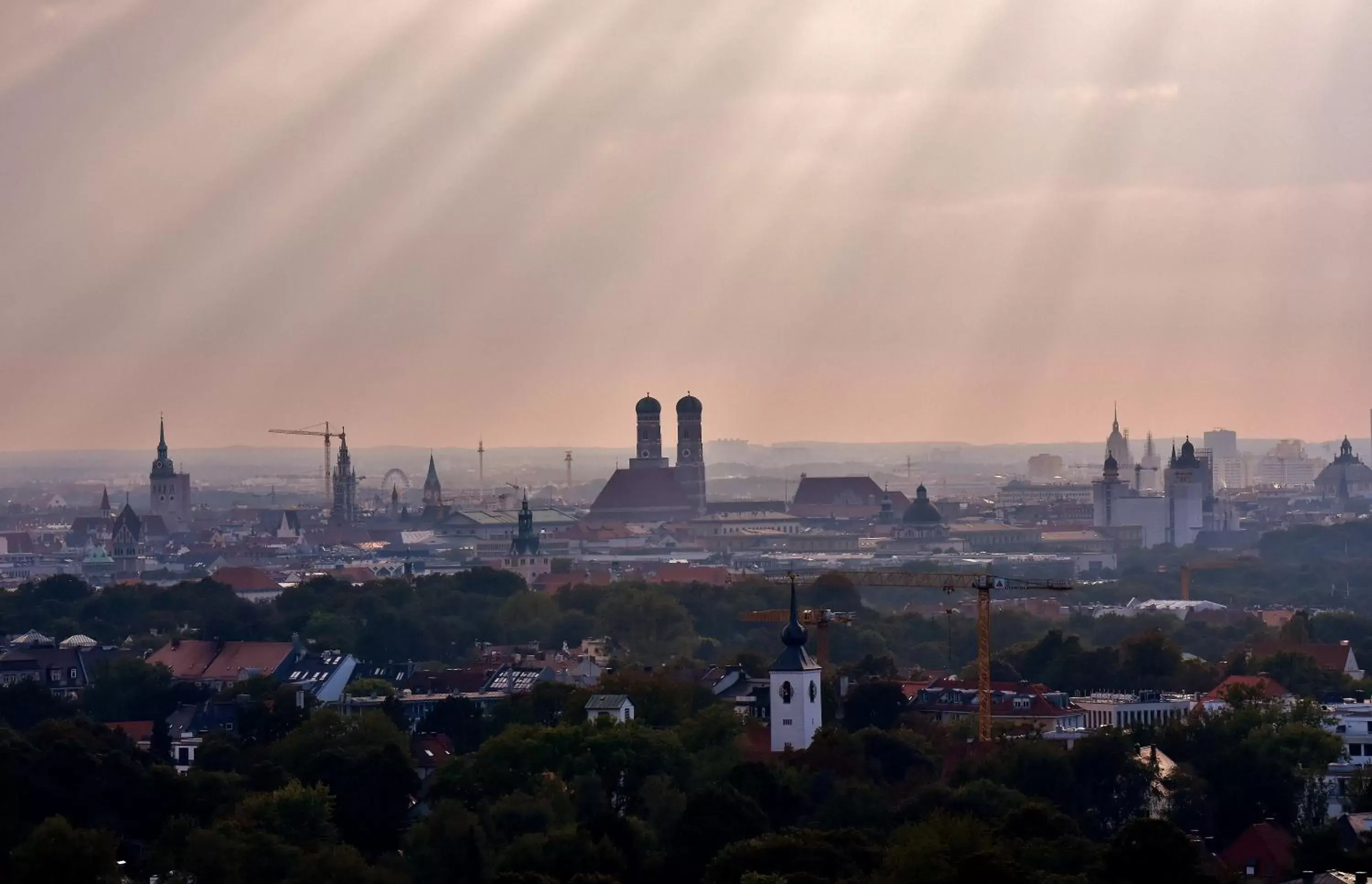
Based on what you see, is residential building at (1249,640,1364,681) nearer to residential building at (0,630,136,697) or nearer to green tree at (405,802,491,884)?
residential building at (0,630,136,697)

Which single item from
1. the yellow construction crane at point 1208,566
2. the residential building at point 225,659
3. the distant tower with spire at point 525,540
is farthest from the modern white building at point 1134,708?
the distant tower with spire at point 525,540

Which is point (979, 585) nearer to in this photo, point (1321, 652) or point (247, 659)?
point (1321, 652)

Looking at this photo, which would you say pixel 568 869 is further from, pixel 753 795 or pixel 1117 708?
pixel 1117 708

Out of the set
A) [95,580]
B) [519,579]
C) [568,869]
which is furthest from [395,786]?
[95,580]

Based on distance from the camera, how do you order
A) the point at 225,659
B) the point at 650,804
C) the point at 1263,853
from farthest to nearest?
the point at 225,659 → the point at 650,804 → the point at 1263,853

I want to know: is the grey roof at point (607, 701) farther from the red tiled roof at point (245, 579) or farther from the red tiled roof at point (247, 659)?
the red tiled roof at point (245, 579)

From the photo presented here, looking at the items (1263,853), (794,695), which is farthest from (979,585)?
(1263,853)
